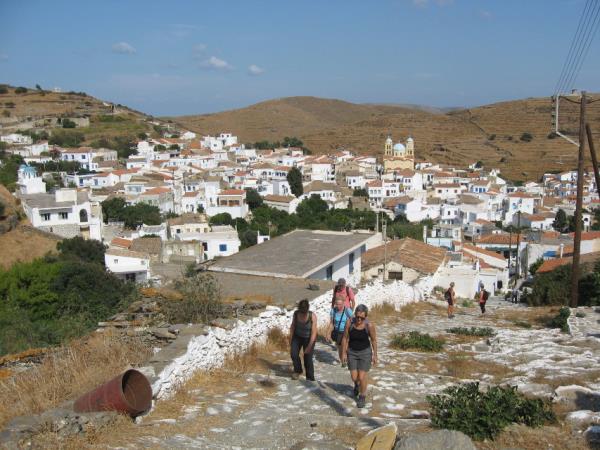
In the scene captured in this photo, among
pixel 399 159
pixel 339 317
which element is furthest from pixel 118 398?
pixel 399 159

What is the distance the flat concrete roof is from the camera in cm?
1294

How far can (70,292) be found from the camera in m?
25.9

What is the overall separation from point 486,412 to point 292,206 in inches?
2356

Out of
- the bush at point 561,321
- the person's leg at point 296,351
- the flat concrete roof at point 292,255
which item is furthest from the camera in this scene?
the flat concrete roof at point 292,255

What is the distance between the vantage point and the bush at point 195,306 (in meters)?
8.48

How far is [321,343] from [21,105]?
114015 mm

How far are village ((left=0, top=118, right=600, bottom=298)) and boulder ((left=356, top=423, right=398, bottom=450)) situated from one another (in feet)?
25.2

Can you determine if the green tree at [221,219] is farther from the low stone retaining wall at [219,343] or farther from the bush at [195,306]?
the bush at [195,306]

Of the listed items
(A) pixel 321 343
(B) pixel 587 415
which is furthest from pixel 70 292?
(B) pixel 587 415

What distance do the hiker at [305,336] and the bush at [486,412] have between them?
195 cm

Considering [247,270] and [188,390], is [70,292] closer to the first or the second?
[247,270]

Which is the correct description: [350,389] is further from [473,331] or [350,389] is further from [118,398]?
[473,331]

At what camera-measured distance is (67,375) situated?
635 centimetres

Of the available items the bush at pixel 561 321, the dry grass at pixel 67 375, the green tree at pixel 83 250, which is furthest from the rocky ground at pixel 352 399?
the green tree at pixel 83 250
